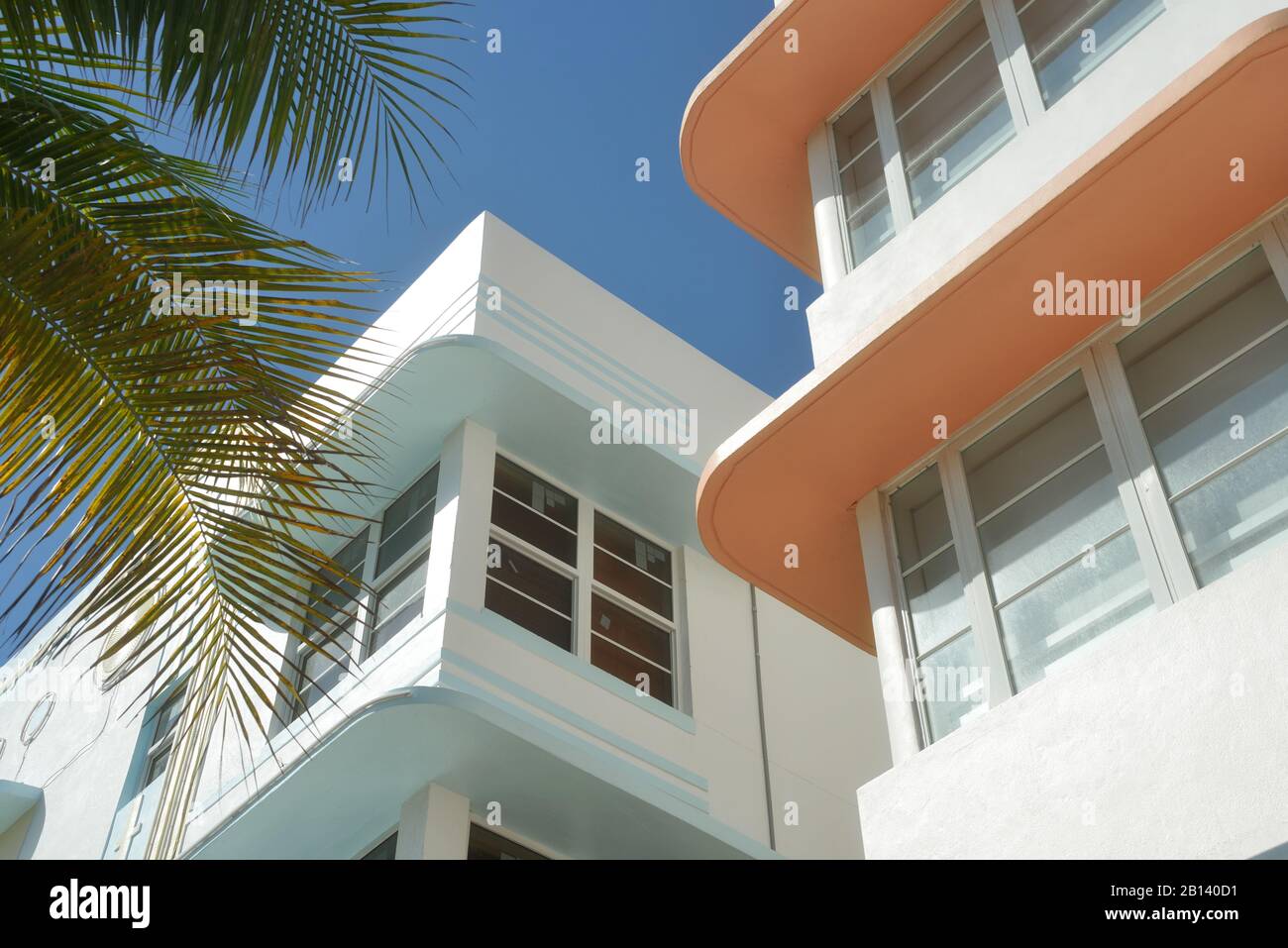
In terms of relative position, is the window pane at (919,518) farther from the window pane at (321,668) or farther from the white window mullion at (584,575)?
the window pane at (321,668)

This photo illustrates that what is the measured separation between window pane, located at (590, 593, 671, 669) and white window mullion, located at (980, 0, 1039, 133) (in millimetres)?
5347

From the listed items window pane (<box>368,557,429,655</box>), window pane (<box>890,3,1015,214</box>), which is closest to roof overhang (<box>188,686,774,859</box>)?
window pane (<box>368,557,429,655</box>)

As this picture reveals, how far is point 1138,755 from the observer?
5.82 m

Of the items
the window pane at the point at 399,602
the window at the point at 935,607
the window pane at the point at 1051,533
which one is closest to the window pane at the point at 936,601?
the window at the point at 935,607

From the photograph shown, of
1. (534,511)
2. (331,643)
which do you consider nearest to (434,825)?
(331,643)

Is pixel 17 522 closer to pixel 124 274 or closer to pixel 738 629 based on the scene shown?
pixel 124 274

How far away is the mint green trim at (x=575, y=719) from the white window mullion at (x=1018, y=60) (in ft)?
16.7

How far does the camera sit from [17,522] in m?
4.95

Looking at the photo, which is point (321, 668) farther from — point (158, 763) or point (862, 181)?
point (862, 181)

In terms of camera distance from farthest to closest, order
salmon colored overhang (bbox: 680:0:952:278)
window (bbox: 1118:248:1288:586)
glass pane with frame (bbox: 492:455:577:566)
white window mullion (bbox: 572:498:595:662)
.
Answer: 1. glass pane with frame (bbox: 492:455:577:566)
2. white window mullion (bbox: 572:498:595:662)
3. salmon colored overhang (bbox: 680:0:952:278)
4. window (bbox: 1118:248:1288:586)

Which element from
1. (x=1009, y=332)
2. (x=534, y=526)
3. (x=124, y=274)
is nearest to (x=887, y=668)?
(x=1009, y=332)

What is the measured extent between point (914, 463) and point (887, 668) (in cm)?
127

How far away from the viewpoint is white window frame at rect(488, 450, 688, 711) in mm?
11547

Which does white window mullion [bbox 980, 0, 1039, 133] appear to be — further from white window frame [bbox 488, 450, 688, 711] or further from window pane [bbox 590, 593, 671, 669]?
window pane [bbox 590, 593, 671, 669]
